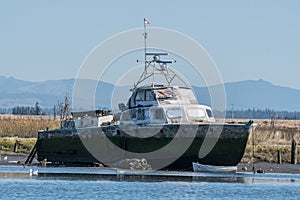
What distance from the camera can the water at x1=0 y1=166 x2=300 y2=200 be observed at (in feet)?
172

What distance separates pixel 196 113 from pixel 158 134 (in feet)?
10.8

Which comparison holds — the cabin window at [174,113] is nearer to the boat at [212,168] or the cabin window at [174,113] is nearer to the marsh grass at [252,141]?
the boat at [212,168]

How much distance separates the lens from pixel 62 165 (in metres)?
77.1

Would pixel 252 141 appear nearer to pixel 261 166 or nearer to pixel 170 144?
pixel 261 166

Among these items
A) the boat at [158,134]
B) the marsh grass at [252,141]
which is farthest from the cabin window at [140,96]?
the marsh grass at [252,141]

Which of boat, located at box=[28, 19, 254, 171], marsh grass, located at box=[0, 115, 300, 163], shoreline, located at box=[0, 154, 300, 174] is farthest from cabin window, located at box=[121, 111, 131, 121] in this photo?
marsh grass, located at box=[0, 115, 300, 163]

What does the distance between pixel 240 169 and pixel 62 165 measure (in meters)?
12.7

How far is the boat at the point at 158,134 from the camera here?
6750 cm

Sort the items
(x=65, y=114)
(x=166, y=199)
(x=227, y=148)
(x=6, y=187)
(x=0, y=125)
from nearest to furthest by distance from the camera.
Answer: (x=166, y=199) < (x=6, y=187) < (x=227, y=148) < (x=65, y=114) < (x=0, y=125)

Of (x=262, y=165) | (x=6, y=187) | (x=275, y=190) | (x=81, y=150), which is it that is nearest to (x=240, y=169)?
(x=262, y=165)

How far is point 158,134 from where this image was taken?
68500 mm

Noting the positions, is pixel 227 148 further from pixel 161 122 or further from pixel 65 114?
pixel 65 114

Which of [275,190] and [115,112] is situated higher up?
[115,112]

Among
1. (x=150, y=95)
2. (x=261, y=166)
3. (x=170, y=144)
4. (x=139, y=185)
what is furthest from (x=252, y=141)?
(x=139, y=185)
